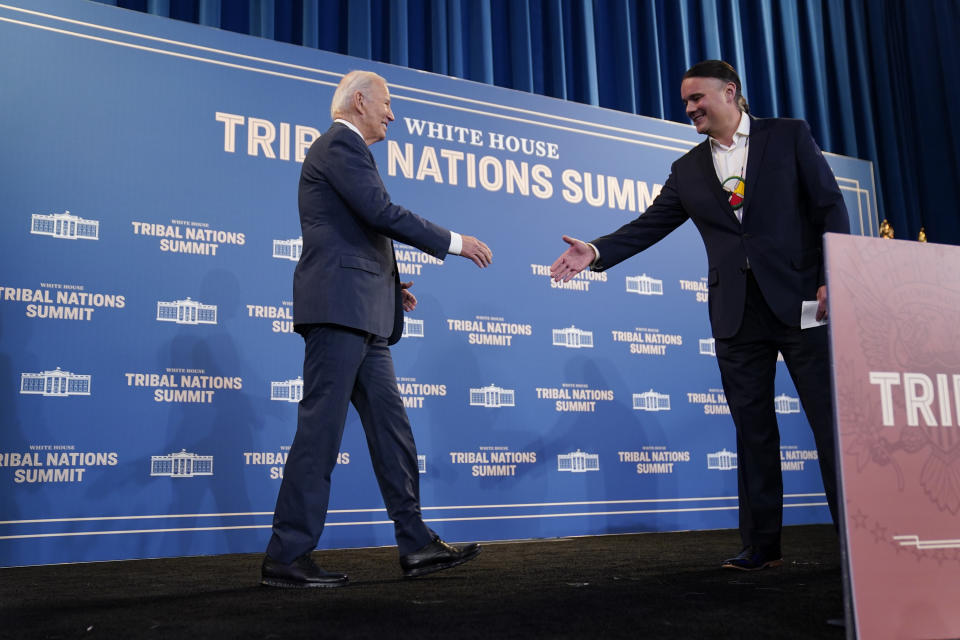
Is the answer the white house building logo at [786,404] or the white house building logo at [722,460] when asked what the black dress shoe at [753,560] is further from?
the white house building logo at [786,404]

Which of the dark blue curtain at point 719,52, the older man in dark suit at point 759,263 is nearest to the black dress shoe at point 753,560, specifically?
the older man in dark suit at point 759,263

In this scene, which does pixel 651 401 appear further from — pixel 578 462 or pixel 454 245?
pixel 454 245

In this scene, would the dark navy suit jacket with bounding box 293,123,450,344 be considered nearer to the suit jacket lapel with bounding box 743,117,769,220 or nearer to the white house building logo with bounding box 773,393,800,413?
the suit jacket lapel with bounding box 743,117,769,220

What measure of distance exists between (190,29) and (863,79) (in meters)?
4.73

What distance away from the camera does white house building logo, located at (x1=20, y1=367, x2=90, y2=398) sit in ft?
10.0

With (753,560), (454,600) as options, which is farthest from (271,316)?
(753,560)

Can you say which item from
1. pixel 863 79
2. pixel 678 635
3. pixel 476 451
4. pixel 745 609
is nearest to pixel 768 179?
→ pixel 745 609

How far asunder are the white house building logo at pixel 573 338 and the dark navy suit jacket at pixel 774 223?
1633 millimetres

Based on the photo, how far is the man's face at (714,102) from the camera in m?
2.57

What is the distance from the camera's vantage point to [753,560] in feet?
8.03

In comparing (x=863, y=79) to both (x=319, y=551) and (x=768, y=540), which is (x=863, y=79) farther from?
(x=319, y=551)

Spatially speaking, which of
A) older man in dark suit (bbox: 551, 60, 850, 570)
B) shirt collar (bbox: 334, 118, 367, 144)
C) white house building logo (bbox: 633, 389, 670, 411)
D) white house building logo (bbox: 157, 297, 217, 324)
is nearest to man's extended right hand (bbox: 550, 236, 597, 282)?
older man in dark suit (bbox: 551, 60, 850, 570)

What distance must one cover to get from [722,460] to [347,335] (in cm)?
281

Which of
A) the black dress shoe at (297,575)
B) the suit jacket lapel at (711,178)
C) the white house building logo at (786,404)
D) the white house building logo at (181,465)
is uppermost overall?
the suit jacket lapel at (711,178)
